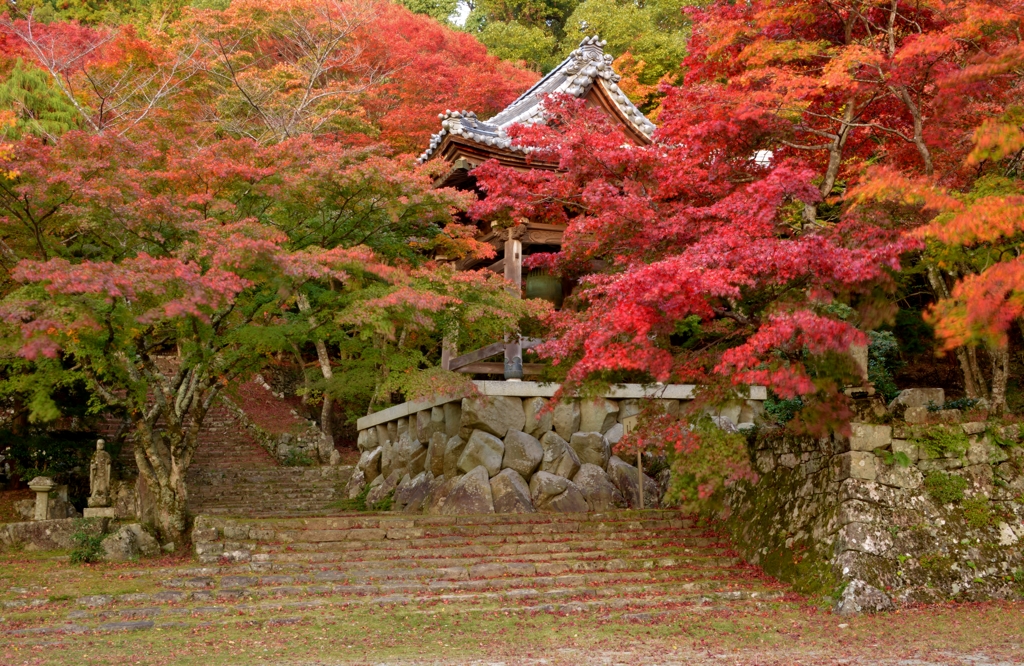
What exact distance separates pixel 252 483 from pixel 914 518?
44.3 feet

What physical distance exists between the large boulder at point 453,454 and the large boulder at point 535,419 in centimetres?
104

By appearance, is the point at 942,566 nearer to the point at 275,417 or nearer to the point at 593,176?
the point at 593,176

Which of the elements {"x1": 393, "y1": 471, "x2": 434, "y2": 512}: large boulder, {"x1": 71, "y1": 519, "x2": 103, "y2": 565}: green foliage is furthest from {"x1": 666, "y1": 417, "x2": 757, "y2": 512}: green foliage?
{"x1": 71, "y1": 519, "x2": 103, "y2": 565}: green foliage

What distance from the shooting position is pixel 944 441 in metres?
9.72

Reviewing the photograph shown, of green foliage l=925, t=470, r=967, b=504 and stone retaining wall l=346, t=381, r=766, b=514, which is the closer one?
green foliage l=925, t=470, r=967, b=504

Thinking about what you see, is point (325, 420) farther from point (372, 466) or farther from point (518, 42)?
point (518, 42)

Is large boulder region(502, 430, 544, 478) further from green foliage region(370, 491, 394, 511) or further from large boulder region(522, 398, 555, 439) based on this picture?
green foliage region(370, 491, 394, 511)

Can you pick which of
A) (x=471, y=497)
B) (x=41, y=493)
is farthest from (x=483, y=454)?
(x=41, y=493)

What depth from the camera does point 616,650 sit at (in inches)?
300

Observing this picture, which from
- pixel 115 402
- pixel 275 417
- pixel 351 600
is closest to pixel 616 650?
pixel 351 600

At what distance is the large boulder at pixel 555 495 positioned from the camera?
43.5 ft

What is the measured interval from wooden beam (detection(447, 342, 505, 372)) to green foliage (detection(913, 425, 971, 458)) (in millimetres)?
6215

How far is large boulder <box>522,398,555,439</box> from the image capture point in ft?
45.5

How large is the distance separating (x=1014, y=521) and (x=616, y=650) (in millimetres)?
5002
